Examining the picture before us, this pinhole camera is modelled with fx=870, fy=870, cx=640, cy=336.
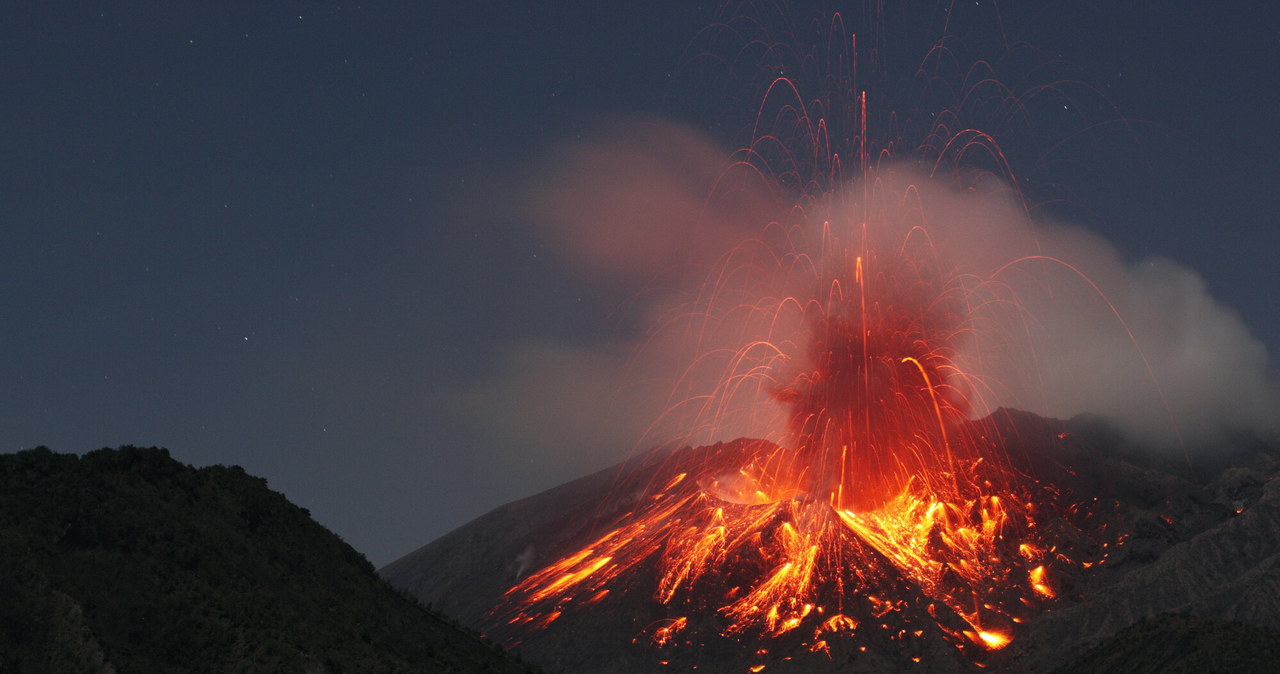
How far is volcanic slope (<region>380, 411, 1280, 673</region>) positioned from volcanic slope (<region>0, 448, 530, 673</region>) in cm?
9848

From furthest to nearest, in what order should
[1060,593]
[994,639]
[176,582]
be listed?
[1060,593]
[994,639]
[176,582]

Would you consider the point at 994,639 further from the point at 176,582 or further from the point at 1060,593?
the point at 176,582

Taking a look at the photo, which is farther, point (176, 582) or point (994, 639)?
point (994, 639)

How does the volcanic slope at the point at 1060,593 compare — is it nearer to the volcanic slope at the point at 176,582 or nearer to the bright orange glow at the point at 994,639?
the bright orange glow at the point at 994,639

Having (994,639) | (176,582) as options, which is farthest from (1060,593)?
(176,582)

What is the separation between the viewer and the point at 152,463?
32.9 m

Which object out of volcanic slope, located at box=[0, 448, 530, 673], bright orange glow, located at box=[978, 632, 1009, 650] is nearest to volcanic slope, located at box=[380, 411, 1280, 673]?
bright orange glow, located at box=[978, 632, 1009, 650]

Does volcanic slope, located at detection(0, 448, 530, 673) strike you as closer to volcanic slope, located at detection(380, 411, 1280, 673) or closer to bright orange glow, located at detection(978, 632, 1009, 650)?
volcanic slope, located at detection(380, 411, 1280, 673)

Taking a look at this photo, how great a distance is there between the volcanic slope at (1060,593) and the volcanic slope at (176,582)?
98482 millimetres

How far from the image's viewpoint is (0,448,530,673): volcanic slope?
21.6 m

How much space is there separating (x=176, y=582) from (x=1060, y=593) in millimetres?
147121

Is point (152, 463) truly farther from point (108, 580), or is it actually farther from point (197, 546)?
point (108, 580)

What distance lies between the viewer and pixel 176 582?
26109 mm

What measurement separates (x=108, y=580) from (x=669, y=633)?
118909mm
